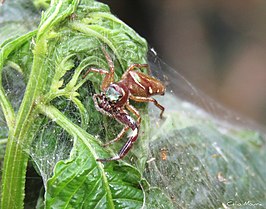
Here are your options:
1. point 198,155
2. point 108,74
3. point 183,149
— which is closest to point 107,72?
point 108,74

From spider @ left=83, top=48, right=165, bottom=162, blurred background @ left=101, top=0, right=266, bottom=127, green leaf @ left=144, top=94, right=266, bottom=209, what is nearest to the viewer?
spider @ left=83, top=48, right=165, bottom=162

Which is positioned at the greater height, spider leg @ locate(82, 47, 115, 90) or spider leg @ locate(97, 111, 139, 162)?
spider leg @ locate(82, 47, 115, 90)

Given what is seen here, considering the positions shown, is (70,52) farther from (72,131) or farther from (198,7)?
(198,7)

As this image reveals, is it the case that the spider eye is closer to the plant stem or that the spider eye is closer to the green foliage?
the green foliage

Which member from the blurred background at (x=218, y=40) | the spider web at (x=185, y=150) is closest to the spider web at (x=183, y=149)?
the spider web at (x=185, y=150)

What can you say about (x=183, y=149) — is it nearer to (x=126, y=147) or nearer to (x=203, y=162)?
(x=203, y=162)

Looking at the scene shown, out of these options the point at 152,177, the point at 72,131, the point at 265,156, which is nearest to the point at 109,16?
the point at 72,131

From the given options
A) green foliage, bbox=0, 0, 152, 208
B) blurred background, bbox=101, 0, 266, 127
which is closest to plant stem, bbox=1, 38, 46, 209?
green foliage, bbox=0, 0, 152, 208
